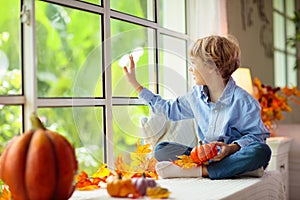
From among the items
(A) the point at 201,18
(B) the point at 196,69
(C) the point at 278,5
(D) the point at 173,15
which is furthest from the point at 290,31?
(B) the point at 196,69

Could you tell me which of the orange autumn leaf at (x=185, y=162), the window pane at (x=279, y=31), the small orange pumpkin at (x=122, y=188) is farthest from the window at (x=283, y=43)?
the small orange pumpkin at (x=122, y=188)

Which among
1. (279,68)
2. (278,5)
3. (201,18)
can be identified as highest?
(278,5)

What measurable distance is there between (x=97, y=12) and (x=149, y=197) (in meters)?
1.08

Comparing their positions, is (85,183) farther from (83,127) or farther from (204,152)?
(204,152)

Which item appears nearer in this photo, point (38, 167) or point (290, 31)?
point (38, 167)

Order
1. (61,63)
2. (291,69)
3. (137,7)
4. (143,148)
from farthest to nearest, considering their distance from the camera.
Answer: (291,69) → (137,7) → (61,63) → (143,148)

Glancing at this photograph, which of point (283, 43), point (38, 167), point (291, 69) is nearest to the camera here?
point (38, 167)

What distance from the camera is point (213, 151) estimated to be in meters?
2.17

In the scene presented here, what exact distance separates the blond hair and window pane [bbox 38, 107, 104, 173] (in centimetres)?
48

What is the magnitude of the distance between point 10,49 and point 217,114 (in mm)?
885

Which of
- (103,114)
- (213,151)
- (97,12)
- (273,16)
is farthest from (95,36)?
(273,16)

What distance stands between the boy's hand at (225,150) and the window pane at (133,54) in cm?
38

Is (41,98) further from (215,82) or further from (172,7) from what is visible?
(172,7)

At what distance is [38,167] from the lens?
149 centimetres
